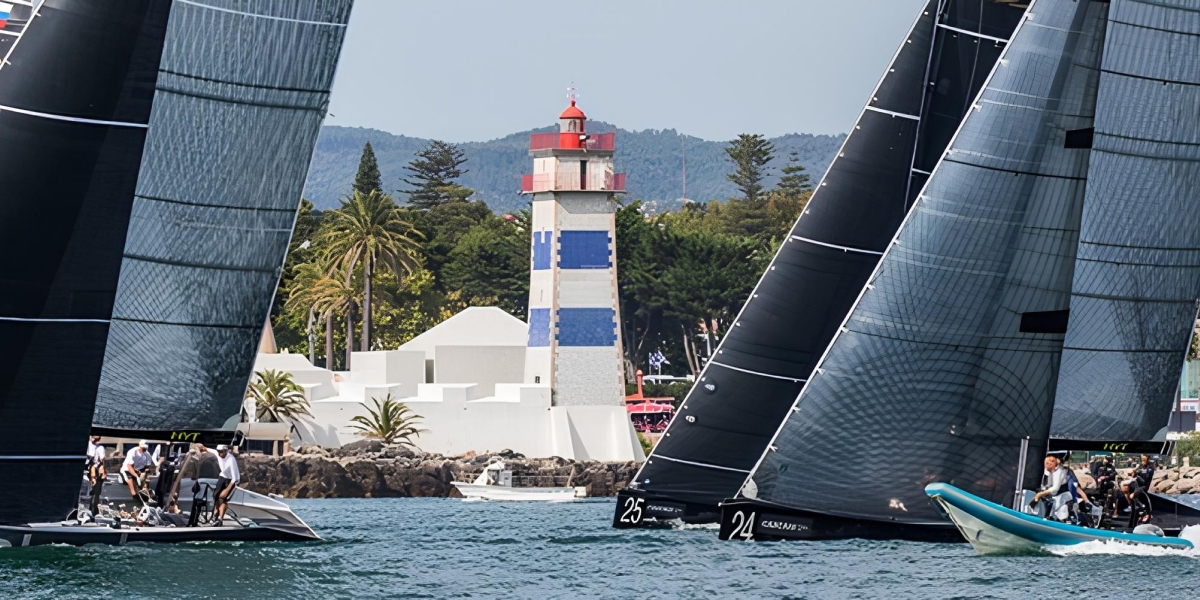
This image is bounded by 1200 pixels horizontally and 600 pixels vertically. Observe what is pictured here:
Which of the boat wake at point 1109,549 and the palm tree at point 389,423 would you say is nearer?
the boat wake at point 1109,549

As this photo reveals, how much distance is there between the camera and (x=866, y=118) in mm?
31719

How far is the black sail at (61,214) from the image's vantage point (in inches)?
968

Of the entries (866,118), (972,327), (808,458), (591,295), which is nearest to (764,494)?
(808,458)

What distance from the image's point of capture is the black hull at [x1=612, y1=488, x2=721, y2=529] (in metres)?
33.2

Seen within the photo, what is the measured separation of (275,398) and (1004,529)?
39.2 metres

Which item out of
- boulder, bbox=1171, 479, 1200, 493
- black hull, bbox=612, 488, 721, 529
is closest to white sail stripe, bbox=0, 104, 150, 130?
black hull, bbox=612, 488, 721, 529

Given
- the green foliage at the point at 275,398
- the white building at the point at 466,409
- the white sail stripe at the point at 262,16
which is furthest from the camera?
the white building at the point at 466,409

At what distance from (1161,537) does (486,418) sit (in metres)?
38.1

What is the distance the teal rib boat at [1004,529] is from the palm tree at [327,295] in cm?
5662

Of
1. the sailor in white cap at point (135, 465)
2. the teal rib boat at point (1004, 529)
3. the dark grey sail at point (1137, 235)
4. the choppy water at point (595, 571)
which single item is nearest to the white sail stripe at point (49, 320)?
the sailor in white cap at point (135, 465)

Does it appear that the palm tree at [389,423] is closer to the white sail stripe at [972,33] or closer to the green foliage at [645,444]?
the green foliage at [645,444]

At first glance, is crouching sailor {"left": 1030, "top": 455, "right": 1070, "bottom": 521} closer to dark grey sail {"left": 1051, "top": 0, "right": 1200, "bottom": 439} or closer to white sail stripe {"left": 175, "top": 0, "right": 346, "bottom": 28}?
dark grey sail {"left": 1051, "top": 0, "right": 1200, "bottom": 439}

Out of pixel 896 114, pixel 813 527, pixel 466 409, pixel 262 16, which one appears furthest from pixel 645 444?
pixel 262 16

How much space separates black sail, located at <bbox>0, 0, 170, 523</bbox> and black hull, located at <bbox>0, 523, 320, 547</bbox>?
9.0 inches
